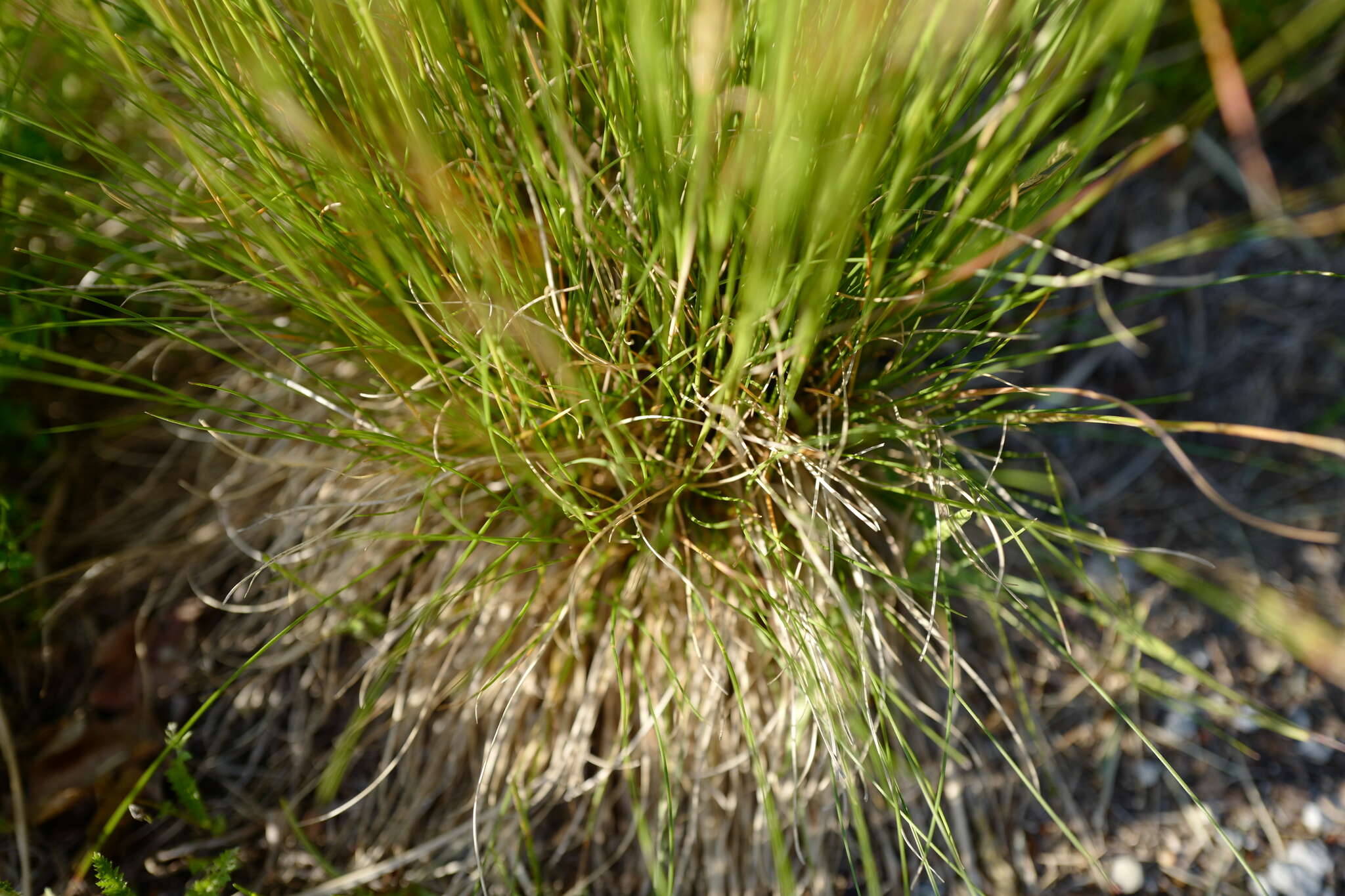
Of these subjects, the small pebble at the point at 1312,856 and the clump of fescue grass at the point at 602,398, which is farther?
the small pebble at the point at 1312,856

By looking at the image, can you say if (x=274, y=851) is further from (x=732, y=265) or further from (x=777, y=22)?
(x=777, y=22)

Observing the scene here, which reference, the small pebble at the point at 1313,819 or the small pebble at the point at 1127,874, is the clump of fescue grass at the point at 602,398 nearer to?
the small pebble at the point at 1127,874

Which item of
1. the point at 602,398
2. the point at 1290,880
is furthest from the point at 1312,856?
the point at 602,398

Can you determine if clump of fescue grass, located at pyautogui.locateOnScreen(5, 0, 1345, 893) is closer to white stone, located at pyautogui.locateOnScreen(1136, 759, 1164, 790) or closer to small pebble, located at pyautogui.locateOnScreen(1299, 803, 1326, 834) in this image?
white stone, located at pyautogui.locateOnScreen(1136, 759, 1164, 790)

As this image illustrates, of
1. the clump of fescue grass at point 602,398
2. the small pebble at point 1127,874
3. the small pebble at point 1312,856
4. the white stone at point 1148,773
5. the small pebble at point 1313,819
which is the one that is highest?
the clump of fescue grass at point 602,398

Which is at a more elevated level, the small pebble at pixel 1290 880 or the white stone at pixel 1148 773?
the white stone at pixel 1148 773

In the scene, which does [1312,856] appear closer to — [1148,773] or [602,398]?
[1148,773]

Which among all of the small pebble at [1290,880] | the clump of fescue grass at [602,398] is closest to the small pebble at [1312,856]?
the small pebble at [1290,880]

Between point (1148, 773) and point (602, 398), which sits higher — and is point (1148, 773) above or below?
below
